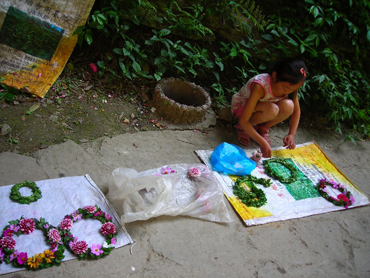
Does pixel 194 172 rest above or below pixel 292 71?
below

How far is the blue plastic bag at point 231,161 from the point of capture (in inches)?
93.0

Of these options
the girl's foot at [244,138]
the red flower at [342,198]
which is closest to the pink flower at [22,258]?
the girl's foot at [244,138]

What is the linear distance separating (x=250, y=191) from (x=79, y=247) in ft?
4.19

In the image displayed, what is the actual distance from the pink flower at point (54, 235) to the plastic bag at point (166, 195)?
33cm

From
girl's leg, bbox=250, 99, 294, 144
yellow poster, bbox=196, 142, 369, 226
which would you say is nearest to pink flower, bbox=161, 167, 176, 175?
yellow poster, bbox=196, 142, 369, 226

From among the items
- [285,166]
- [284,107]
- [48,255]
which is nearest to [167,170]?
[48,255]

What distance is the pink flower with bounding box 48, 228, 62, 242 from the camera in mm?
1534

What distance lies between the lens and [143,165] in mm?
2256

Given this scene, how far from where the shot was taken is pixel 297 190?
7.91 feet

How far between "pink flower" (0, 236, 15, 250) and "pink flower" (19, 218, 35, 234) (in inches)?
3.4

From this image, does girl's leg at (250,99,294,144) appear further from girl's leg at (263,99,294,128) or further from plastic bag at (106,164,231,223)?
plastic bag at (106,164,231,223)

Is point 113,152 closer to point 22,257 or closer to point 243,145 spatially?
point 22,257

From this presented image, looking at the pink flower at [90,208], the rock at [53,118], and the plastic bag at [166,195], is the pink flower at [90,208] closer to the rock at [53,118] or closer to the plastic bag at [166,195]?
the plastic bag at [166,195]

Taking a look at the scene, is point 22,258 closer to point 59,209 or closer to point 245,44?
point 59,209
